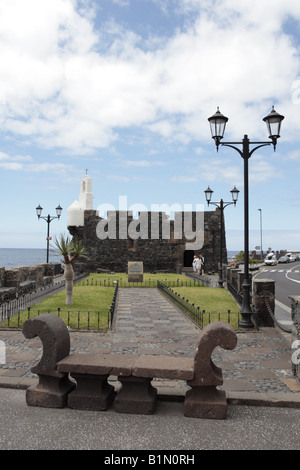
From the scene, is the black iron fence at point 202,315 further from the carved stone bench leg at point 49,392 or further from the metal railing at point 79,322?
the carved stone bench leg at point 49,392

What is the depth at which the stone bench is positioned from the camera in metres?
4.58

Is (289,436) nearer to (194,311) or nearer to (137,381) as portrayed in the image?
(137,381)

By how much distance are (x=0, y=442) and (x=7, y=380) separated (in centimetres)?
190

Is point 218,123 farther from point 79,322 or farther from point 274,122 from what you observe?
point 79,322

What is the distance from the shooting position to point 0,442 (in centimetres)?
386

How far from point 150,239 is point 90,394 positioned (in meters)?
31.3

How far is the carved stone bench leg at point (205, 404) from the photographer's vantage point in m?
4.54

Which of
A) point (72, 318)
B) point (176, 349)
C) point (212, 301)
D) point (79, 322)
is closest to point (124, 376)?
point (176, 349)

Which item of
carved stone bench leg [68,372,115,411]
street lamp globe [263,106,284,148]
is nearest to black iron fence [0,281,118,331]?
carved stone bench leg [68,372,115,411]

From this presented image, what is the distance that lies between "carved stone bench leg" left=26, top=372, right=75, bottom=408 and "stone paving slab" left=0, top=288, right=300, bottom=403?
2.40ft

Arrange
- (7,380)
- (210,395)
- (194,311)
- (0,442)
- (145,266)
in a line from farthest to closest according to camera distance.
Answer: (145,266) → (194,311) → (7,380) → (210,395) → (0,442)
